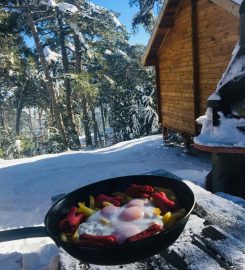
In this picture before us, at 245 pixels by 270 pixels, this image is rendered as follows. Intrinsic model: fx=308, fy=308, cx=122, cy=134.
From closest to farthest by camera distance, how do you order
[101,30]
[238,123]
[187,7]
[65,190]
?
[238,123], [65,190], [187,7], [101,30]

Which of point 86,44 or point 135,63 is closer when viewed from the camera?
point 86,44

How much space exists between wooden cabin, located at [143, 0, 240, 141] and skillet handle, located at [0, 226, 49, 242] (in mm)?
5903

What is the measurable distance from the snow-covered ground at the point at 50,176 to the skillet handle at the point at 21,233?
1.43 meters

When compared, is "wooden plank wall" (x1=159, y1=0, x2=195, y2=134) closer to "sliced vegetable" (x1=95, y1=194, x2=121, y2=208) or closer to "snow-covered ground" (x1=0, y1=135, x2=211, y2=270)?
"snow-covered ground" (x1=0, y1=135, x2=211, y2=270)

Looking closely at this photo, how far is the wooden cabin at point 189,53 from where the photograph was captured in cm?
782

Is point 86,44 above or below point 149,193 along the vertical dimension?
above

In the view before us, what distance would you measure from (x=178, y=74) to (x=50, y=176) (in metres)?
5.48

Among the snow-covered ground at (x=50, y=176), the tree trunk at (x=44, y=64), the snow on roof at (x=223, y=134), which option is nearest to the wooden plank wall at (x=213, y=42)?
the snow-covered ground at (x=50, y=176)

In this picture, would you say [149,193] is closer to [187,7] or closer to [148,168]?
[148,168]

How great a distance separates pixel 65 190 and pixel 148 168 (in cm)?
271

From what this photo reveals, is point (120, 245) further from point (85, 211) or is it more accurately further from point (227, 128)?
point (227, 128)

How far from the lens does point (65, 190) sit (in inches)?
295

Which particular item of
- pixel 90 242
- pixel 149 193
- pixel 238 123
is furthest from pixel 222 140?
pixel 90 242

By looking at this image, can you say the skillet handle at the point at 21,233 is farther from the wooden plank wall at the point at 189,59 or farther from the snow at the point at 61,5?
the snow at the point at 61,5
